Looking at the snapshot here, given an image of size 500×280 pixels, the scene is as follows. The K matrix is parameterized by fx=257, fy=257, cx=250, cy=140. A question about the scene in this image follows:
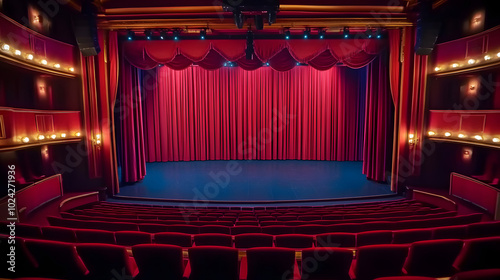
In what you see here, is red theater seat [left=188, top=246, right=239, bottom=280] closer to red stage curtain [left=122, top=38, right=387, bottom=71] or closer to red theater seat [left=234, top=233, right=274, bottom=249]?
red theater seat [left=234, top=233, right=274, bottom=249]

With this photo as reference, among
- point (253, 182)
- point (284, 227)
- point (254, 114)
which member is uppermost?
point (254, 114)

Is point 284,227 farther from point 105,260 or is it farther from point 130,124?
point 130,124

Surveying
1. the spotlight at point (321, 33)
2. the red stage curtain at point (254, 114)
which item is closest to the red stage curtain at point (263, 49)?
the spotlight at point (321, 33)

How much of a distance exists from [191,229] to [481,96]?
24.8ft

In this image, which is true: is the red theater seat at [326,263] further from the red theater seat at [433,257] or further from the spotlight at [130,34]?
the spotlight at [130,34]

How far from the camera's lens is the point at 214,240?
282 cm

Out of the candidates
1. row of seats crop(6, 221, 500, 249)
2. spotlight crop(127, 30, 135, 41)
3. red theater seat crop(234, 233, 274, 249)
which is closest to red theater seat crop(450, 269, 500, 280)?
row of seats crop(6, 221, 500, 249)

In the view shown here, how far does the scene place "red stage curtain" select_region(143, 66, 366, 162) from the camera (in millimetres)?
10883

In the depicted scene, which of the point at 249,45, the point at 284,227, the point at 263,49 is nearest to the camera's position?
the point at 284,227

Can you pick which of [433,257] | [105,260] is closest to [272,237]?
[433,257]

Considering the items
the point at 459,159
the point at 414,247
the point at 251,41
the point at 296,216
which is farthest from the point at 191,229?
the point at 459,159

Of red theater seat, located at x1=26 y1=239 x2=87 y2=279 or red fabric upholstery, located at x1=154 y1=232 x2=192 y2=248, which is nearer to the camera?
red theater seat, located at x1=26 y1=239 x2=87 y2=279

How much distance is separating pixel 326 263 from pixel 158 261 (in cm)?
147

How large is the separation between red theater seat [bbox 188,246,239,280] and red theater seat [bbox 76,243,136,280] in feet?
1.95
